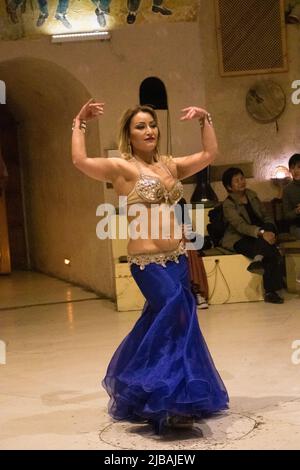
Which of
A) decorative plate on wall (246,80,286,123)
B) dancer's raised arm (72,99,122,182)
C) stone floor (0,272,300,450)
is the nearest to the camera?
stone floor (0,272,300,450)

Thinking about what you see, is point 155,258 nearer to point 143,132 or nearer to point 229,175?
point 143,132

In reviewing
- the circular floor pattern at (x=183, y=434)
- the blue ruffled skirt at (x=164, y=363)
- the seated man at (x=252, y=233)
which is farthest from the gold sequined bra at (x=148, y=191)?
the seated man at (x=252, y=233)

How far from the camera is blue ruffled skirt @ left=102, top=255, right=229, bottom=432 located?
397 cm

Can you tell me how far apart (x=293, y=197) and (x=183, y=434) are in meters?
4.38

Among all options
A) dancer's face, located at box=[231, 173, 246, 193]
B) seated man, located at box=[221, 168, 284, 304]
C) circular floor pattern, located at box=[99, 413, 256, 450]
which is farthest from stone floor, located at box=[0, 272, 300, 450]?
dancer's face, located at box=[231, 173, 246, 193]

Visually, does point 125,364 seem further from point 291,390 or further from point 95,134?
point 95,134

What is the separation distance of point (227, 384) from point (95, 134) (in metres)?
3.80

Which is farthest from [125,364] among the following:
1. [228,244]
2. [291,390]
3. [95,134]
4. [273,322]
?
[95,134]

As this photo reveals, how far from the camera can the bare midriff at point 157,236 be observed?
4.28m

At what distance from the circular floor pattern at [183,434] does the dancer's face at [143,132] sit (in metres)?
1.44

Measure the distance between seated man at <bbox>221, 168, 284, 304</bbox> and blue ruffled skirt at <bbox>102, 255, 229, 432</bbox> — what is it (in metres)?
3.24

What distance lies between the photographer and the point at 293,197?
8.02m

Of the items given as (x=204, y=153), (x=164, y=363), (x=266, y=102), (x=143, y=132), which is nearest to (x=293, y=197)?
(x=266, y=102)

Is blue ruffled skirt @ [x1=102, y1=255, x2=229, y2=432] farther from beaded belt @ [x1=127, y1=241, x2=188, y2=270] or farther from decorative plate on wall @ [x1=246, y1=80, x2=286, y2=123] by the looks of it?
decorative plate on wall @ [x1=246, y1=80, x2=286, y2=123]
